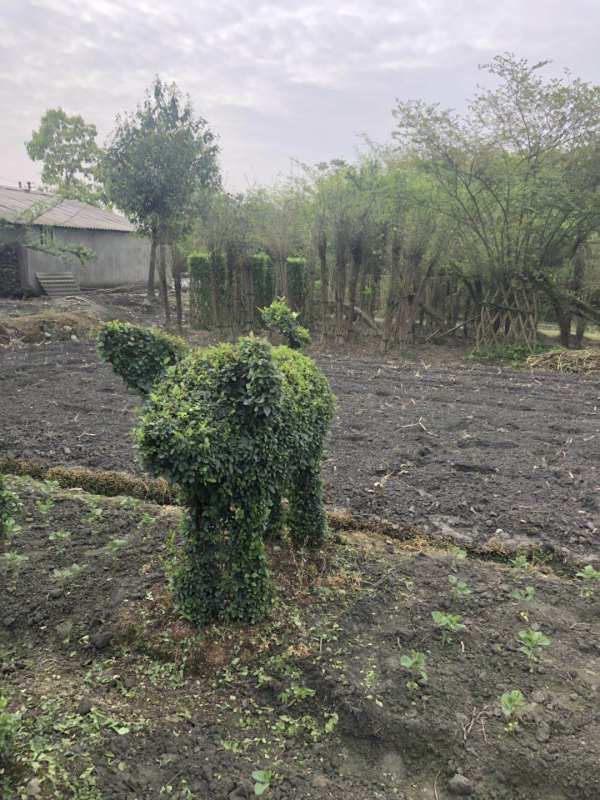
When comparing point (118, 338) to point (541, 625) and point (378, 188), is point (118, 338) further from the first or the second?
point (378, 188)

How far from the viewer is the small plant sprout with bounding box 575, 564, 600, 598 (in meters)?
3.65

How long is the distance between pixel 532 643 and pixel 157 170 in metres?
14.7

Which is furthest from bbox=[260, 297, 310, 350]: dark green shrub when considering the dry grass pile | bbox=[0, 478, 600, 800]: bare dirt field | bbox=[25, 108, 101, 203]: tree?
bbox=[25, 108, 101, 203]: tree

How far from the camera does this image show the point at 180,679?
2.86m

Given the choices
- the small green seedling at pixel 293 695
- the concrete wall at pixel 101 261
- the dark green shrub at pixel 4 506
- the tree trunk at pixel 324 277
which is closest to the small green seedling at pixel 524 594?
the small green seedling at pixel 293 695

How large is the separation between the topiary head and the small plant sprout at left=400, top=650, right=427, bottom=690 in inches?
43.5

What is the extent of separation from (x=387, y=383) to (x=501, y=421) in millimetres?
2362

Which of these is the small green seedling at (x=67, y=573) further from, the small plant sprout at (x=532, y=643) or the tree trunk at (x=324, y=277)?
the tree trunk at (x=324, y=277)

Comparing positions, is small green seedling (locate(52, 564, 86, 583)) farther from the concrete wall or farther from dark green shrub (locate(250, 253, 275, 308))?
the concrete wall

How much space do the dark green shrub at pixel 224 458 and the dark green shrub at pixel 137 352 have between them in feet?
0.93

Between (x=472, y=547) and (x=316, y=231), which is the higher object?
(x=316, y=231)

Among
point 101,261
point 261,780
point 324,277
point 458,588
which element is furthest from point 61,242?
point 261,780

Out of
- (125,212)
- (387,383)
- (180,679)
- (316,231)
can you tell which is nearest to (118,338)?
(180,679)

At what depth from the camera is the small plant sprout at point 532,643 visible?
3.01m
